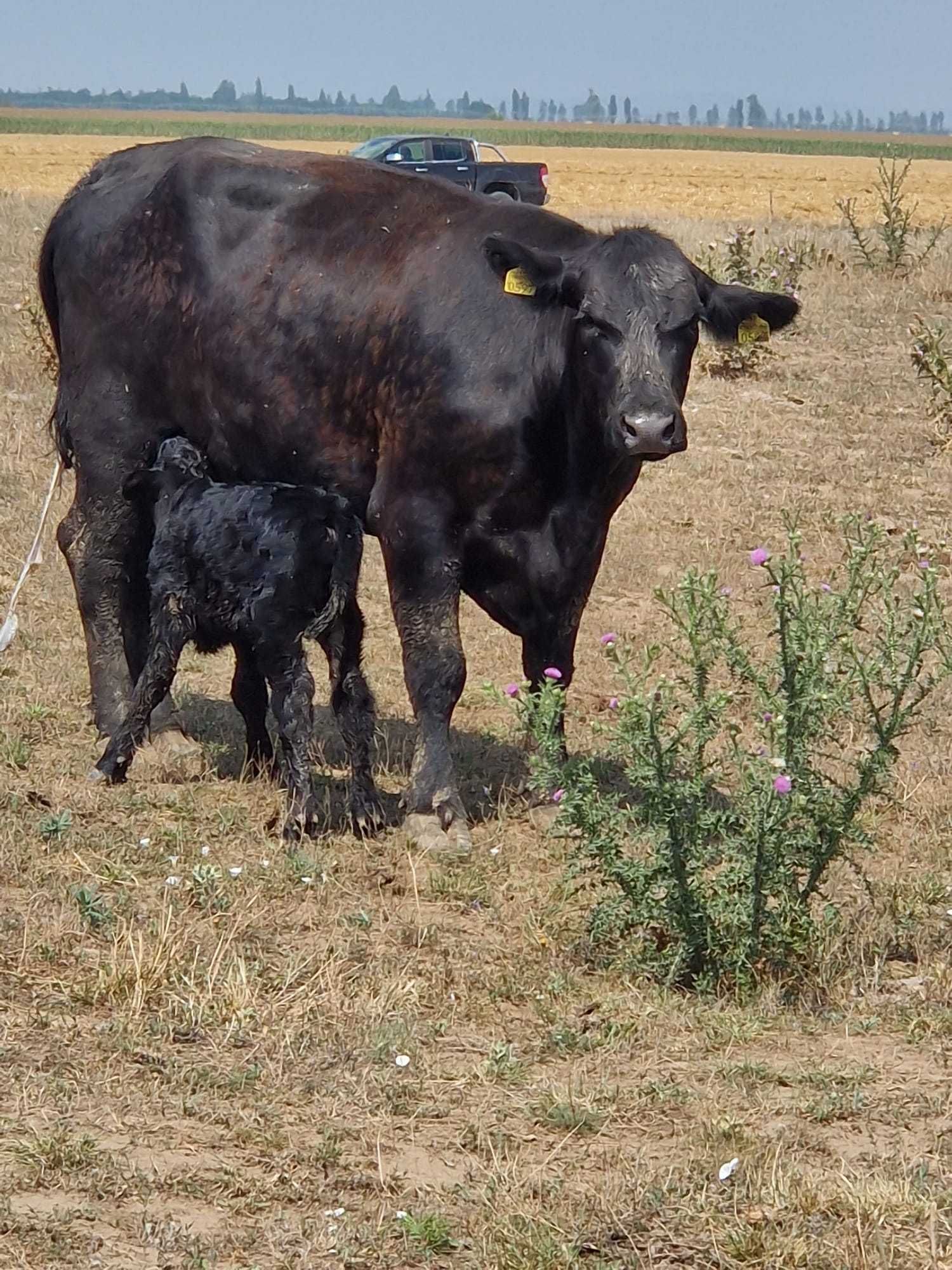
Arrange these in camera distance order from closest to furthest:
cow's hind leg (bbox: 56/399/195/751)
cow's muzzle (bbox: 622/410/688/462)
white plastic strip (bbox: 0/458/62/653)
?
1. cow's muzzle (bbox: 622/410/688/462)
2. cow's hind leg (bbox: 56/399/195/751)
3. white plastic strip (bbox: 0/458/62/653)

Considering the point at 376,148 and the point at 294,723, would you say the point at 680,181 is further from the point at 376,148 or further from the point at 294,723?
the point at 294,723

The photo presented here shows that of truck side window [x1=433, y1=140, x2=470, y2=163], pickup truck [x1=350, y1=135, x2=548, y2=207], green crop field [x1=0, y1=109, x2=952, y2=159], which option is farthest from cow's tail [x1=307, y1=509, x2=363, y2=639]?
green crop field [x1=0, y1=109, x2=952, y2=159]

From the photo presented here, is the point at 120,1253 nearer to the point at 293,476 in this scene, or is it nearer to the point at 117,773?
the point at 117,773

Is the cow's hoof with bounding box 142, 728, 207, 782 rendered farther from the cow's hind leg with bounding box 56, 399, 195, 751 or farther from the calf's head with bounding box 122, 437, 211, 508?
the calf's head with bounding box 122, 437, 211, 508

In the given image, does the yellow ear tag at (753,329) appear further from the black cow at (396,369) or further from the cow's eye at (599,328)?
the cow's eye at (599,328)

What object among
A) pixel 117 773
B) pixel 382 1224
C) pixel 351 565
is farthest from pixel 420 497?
pixel 382 1224

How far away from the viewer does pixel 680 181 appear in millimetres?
54250

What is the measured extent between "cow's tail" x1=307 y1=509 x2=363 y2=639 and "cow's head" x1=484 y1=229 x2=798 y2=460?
0.99 m

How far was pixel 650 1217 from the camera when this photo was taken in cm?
377

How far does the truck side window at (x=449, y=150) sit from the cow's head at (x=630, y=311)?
86.7 ft

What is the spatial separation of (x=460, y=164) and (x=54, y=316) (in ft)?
80.4

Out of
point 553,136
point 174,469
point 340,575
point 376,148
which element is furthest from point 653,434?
point 553,136

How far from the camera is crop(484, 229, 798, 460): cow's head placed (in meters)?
6.07

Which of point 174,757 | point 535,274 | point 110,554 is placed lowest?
point 174,757
